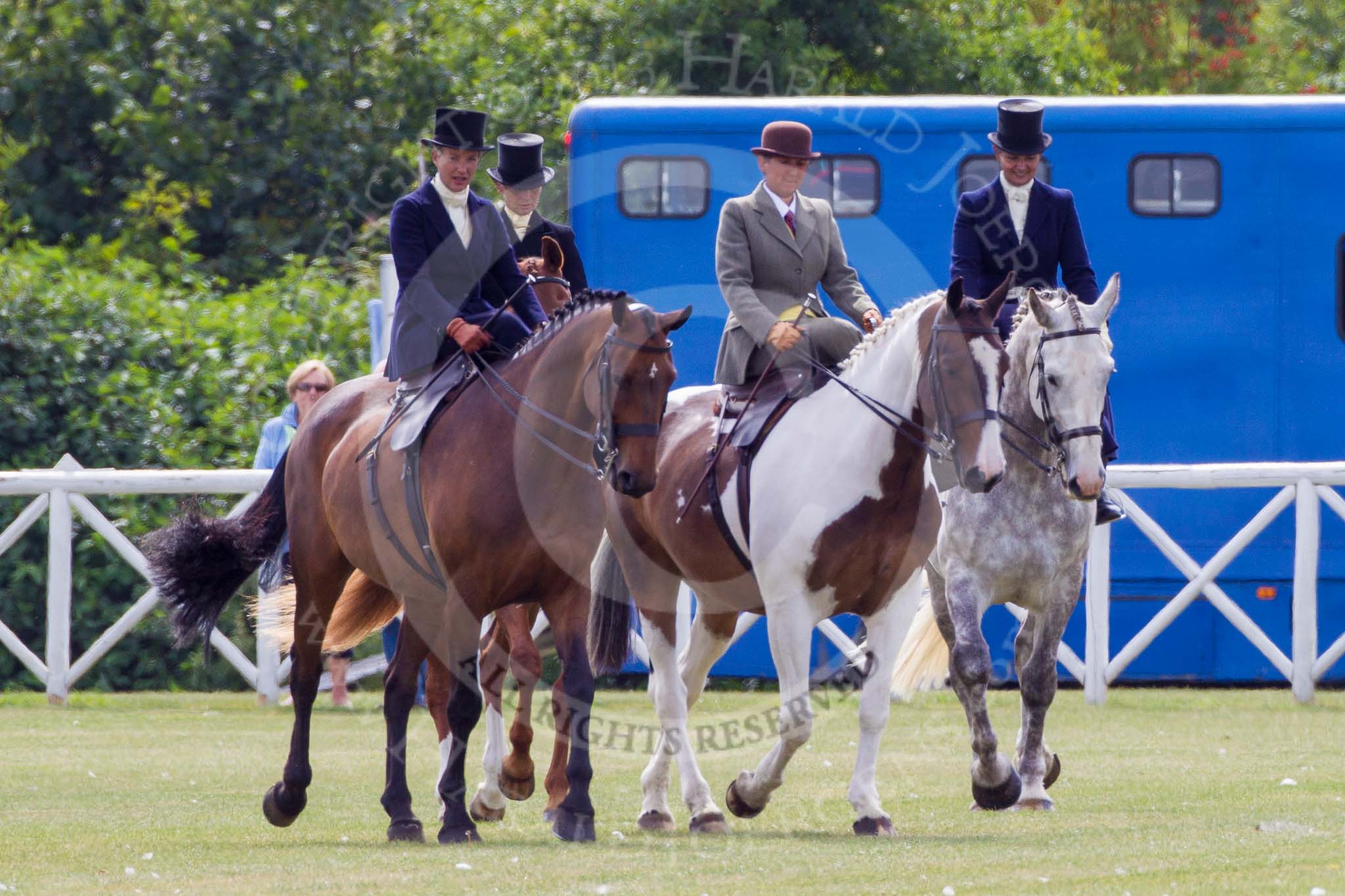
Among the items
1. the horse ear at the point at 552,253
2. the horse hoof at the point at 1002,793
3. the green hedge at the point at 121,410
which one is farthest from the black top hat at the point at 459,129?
the green hedge at the point at 121,410

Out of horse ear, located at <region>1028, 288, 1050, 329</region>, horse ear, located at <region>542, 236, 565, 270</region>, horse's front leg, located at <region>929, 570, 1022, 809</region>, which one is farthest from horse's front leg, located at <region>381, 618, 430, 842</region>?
horse ear, located at <region>1028, 288, 1050, 329</region>

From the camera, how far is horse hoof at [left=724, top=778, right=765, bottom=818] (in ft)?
28.8

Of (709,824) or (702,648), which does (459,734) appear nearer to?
(709,824)

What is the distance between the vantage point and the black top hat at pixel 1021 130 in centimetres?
964

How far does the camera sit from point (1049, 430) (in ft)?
29.2

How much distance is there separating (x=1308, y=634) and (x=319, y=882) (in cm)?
835

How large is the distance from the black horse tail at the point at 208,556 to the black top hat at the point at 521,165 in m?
1.90

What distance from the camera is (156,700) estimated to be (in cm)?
1445

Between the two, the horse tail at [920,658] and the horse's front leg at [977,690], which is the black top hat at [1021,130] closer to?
the horse's front leg at [977,690]

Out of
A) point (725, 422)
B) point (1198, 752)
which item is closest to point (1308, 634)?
point (1198, 752)

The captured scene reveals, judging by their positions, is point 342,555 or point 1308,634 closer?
point 342,555

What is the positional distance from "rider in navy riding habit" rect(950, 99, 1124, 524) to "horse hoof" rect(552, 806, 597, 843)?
3067mm

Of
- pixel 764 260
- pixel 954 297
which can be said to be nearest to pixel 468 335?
pixel 764 260

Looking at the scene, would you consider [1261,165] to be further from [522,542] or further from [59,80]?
[59,80]
